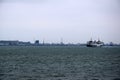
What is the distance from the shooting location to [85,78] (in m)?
39.3

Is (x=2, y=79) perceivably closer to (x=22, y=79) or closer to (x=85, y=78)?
(x=22, y=79)

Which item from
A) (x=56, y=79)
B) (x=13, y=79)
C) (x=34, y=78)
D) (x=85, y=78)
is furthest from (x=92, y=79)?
(x=13, y=79)

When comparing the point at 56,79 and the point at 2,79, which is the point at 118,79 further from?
the point at 2,79

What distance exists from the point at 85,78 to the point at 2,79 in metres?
11.4

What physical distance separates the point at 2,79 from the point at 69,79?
908 centimetres

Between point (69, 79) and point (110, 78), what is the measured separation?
18.9ft

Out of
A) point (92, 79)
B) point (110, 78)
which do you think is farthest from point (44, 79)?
point (110, 78)

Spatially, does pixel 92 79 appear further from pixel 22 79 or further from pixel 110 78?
pixel 22 79

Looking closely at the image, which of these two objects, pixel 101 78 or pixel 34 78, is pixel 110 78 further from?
pixel 34 78

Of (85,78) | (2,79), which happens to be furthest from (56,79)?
(2,79)

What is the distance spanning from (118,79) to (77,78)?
5526mm

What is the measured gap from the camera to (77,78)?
39.0 metres

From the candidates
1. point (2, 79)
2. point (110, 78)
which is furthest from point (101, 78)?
point (2, 79)

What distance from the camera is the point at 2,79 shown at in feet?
126
